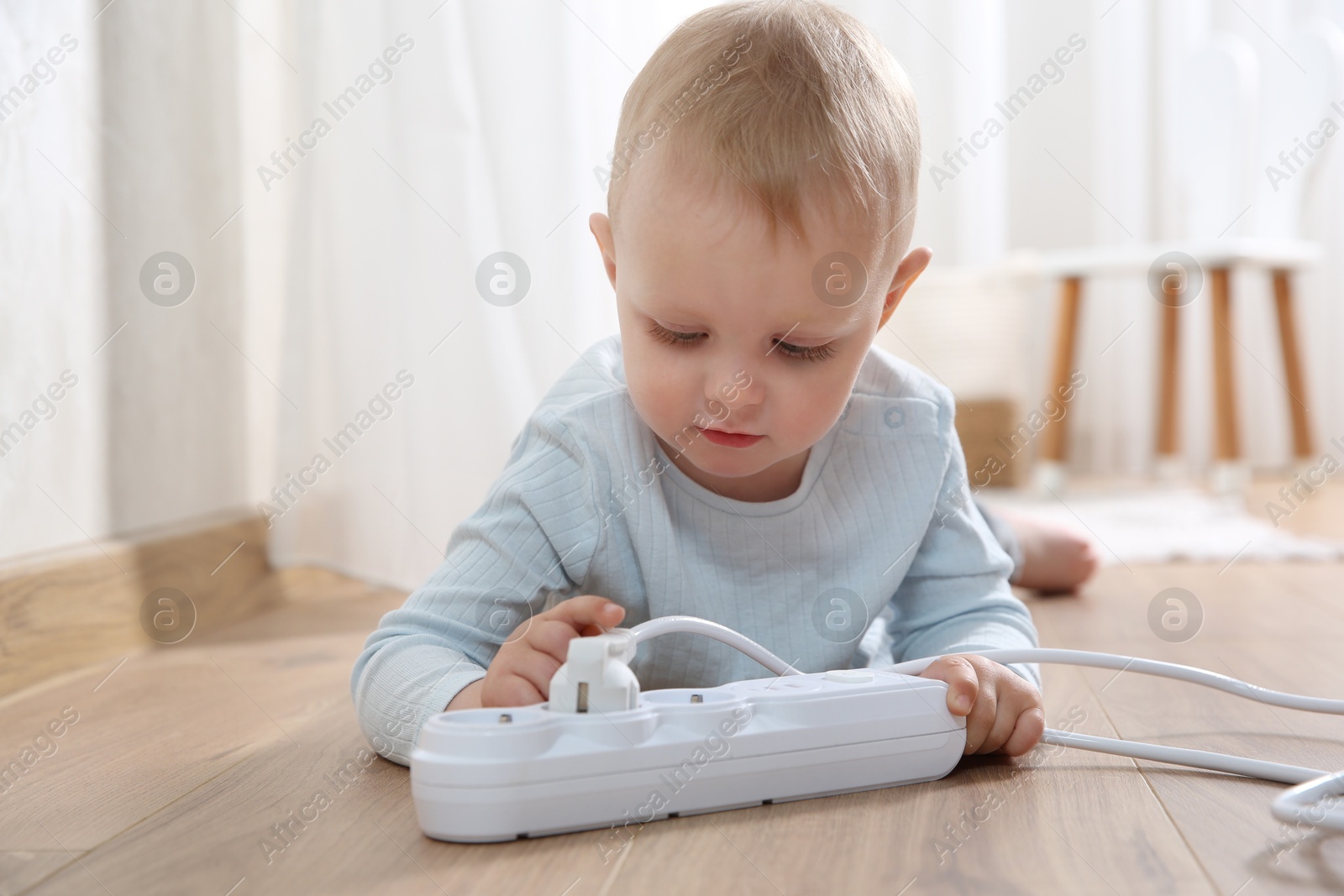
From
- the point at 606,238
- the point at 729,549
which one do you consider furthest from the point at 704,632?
the point at 606,238

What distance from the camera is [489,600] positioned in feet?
2.33

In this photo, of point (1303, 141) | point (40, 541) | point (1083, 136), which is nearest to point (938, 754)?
point (40, 541)

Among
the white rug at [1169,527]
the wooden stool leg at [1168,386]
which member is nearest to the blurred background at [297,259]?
the white rug at [1169,527]

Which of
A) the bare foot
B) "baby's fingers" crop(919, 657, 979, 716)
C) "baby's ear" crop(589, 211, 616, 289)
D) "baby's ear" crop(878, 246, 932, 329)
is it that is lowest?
the bare foot

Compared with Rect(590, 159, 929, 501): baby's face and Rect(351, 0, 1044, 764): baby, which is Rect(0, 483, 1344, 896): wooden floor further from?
Rect(590, 159, 929, 501): baby's face

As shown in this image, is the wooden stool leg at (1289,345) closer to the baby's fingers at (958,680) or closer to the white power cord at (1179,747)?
the white power cord at (1179,747)

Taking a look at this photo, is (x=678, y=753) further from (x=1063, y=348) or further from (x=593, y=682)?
(x=1063, y=348)

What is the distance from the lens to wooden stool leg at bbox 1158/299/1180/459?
7.55 ft

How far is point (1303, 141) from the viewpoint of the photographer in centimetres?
234

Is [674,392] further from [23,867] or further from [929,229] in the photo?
[929,229]

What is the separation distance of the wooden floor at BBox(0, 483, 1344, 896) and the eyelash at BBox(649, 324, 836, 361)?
0.83ft

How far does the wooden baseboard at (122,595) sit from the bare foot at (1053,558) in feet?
2.79

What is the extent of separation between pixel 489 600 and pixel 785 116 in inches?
13.7

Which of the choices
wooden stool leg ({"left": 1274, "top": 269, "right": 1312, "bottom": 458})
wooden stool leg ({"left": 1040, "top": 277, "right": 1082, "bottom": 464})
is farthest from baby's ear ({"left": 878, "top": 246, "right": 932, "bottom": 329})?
wooden stool leg ({"left": 1274, "top": 269, "right": 1312, "bottom": 458})
